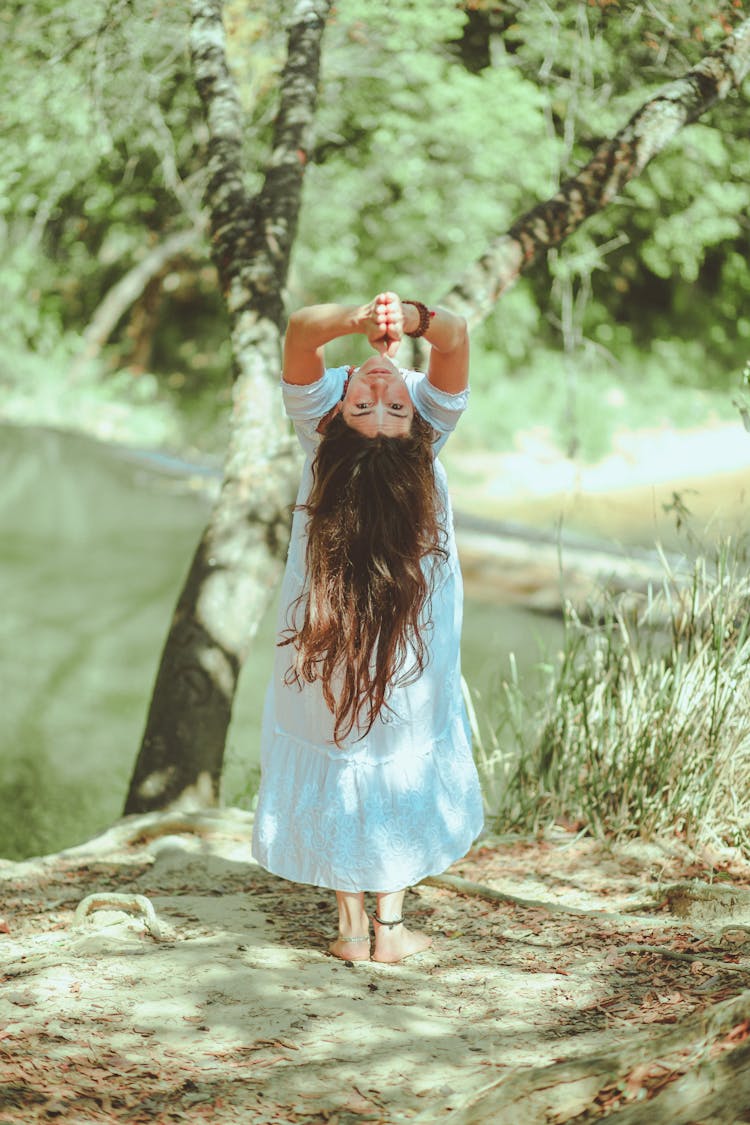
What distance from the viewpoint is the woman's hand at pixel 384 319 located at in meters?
2.72

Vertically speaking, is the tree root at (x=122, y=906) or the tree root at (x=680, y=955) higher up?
the tree root at (x=680, y=955)

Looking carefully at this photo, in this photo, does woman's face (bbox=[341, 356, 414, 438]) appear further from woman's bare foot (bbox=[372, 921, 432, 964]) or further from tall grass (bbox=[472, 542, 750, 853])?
tall grass (bbox=[472, 542, 750, 853])

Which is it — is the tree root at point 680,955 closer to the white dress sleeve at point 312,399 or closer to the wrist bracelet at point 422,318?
the white dress sleeve at point 312,399

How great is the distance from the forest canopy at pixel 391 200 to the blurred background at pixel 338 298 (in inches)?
1.6

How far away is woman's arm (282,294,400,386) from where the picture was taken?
274 cm

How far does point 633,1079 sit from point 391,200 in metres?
12.5

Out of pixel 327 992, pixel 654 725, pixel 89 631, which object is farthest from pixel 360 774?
pixel 89 631

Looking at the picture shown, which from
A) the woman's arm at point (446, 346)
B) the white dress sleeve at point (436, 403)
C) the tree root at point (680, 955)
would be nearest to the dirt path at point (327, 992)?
the tree root at point (680, 955)

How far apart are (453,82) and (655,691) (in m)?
7.42

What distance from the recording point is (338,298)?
15.2 m

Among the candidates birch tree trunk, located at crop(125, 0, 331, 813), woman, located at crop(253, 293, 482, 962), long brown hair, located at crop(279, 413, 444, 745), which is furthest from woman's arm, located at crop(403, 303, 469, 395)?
birch tree trunk, located at crop(125, 0, 331, 813)

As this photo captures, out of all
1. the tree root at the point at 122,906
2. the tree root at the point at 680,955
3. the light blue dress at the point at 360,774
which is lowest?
the tree root at the point at 122,906

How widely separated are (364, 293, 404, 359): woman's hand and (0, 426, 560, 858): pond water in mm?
2589

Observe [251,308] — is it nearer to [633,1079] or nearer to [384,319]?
[384,319]
